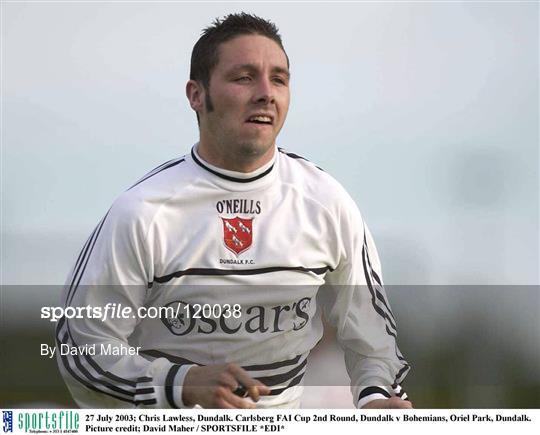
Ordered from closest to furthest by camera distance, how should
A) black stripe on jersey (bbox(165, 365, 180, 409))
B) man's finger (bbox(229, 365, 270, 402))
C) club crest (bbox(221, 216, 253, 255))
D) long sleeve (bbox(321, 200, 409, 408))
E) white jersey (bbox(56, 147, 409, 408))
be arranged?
man's finger (bbox(229, 365, 270, 402)), black stripe on jersey (bbox(165, 365, 180, 409)), white jersey (bbox(56, 147, 409, 408)), club crest (bbox(221, 216, 253, 255)), long sleeve (bbox(321, 200, 409, 408))

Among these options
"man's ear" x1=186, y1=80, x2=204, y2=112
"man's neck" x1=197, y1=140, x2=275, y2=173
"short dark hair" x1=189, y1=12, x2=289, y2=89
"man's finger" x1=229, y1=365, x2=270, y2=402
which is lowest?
"man's finger" x1=229, y1=365, x2=270, y2=402

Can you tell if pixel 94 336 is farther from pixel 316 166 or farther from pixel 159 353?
pixel 316 166

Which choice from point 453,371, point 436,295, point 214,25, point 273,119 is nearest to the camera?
point 273,119

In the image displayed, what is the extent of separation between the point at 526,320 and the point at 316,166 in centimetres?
137

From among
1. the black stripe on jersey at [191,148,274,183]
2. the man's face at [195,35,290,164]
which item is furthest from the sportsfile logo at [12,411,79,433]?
the man's face at [195,35,290,164]

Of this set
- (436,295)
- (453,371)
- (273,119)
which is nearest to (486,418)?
(436,295)

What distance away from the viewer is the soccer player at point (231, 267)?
378cm

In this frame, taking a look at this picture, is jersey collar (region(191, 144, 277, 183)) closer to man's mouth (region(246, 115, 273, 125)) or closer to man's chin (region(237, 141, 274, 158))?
man's chin (region(237, 141, 274, 158))

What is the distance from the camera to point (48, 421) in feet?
12.9

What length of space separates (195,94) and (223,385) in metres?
1.29

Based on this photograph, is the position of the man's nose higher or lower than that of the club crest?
higher

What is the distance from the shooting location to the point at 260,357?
392 cm

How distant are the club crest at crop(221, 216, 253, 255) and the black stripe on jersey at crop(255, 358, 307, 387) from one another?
53 centimetres

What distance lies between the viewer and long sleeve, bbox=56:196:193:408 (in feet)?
12.2
